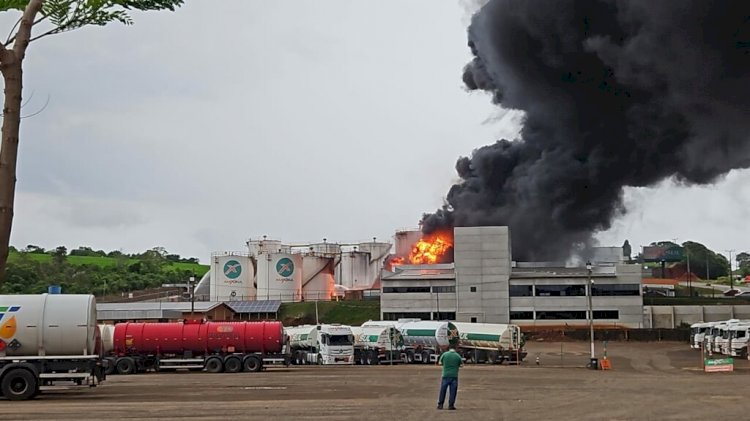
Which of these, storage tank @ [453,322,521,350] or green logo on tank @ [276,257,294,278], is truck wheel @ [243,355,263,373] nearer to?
storage tank @ [453,322,521,350]

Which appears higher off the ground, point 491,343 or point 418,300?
point 418,300

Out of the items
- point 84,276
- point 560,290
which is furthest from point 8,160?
point 84,276

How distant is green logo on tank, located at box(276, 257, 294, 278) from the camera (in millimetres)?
128625

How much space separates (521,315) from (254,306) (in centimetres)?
3667

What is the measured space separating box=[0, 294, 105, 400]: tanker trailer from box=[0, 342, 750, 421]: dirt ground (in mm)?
892

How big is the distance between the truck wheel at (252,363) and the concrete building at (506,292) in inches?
2142

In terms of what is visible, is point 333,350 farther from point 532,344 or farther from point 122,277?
point 122,277

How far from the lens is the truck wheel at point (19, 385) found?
102 feet

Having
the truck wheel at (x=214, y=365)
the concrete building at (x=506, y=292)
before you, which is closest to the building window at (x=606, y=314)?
the concrete building at (x=506, y=292)

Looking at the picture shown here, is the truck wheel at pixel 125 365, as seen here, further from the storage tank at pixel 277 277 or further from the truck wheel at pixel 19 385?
the storage tank at pixel 277 277

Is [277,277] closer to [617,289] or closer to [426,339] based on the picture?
[617,289]

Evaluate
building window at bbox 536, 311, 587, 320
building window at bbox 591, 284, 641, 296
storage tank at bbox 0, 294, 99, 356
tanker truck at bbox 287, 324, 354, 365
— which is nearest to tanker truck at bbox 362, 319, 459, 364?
tanker truck at bbox 287, 324, 354, 365

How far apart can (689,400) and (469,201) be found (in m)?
102

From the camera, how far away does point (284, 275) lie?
422 ft
